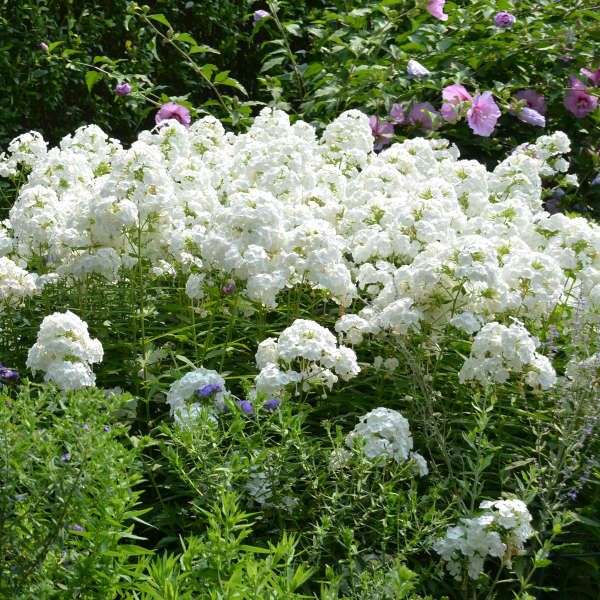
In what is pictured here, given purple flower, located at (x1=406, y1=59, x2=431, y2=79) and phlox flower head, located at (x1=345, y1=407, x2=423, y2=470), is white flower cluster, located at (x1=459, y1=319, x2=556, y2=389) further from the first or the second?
purple flower, located at (x1=406, y1=59, x2=431, y2=79)

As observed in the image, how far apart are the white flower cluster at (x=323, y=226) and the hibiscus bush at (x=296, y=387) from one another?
0.04 feet

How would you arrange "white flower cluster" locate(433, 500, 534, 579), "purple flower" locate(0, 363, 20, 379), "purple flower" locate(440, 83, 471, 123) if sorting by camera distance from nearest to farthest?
"white flower cluster" locate(433, 500, 534, 579) → "purple flower" locate(0, 363, 20, 379) → "purple flower" locate(440, 83, 471, 123)

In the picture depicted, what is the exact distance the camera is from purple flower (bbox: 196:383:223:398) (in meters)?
2.80

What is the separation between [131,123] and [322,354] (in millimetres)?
5570

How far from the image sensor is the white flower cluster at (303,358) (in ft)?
9.07

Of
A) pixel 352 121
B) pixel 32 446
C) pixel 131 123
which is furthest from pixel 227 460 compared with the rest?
pixel 131 123

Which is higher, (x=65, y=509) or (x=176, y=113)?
(x=65, y=509)

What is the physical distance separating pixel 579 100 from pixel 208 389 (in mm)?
4327

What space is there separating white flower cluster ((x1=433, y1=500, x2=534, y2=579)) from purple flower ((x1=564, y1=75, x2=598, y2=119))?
167 inches

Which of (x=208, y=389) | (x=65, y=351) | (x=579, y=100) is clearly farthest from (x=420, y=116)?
(x=65, y=351)

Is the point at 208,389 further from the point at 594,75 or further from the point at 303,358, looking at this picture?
the point at 594,75

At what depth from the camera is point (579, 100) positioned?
609cm

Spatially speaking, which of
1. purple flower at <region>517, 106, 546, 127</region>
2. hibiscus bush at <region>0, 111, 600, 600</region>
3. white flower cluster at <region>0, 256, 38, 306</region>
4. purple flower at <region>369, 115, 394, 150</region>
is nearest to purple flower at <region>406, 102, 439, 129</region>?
purple flower at <region>369, 115, 394, 150</region>

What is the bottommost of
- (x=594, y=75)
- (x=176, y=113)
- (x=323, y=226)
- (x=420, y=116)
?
(x=176, y=113)
